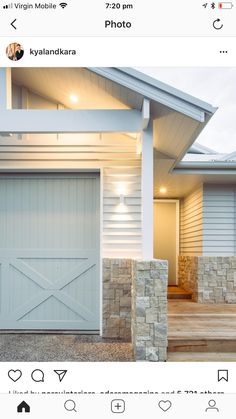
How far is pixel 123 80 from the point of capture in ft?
9.32

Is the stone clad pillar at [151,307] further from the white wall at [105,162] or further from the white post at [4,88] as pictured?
the white post at [4,88]

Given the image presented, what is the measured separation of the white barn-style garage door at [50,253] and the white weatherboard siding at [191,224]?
2.24 m

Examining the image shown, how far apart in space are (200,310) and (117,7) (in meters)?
3.99

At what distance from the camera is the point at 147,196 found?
3.10 metres

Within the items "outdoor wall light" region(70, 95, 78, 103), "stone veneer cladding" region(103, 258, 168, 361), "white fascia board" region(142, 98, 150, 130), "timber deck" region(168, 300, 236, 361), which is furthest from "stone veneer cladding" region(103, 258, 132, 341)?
"outdoor wall light" region(70, 95, 78, 103)

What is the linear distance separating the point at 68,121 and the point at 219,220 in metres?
3.36

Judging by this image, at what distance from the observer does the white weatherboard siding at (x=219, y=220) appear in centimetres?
519

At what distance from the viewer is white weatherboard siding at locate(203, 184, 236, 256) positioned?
5.19 metres
